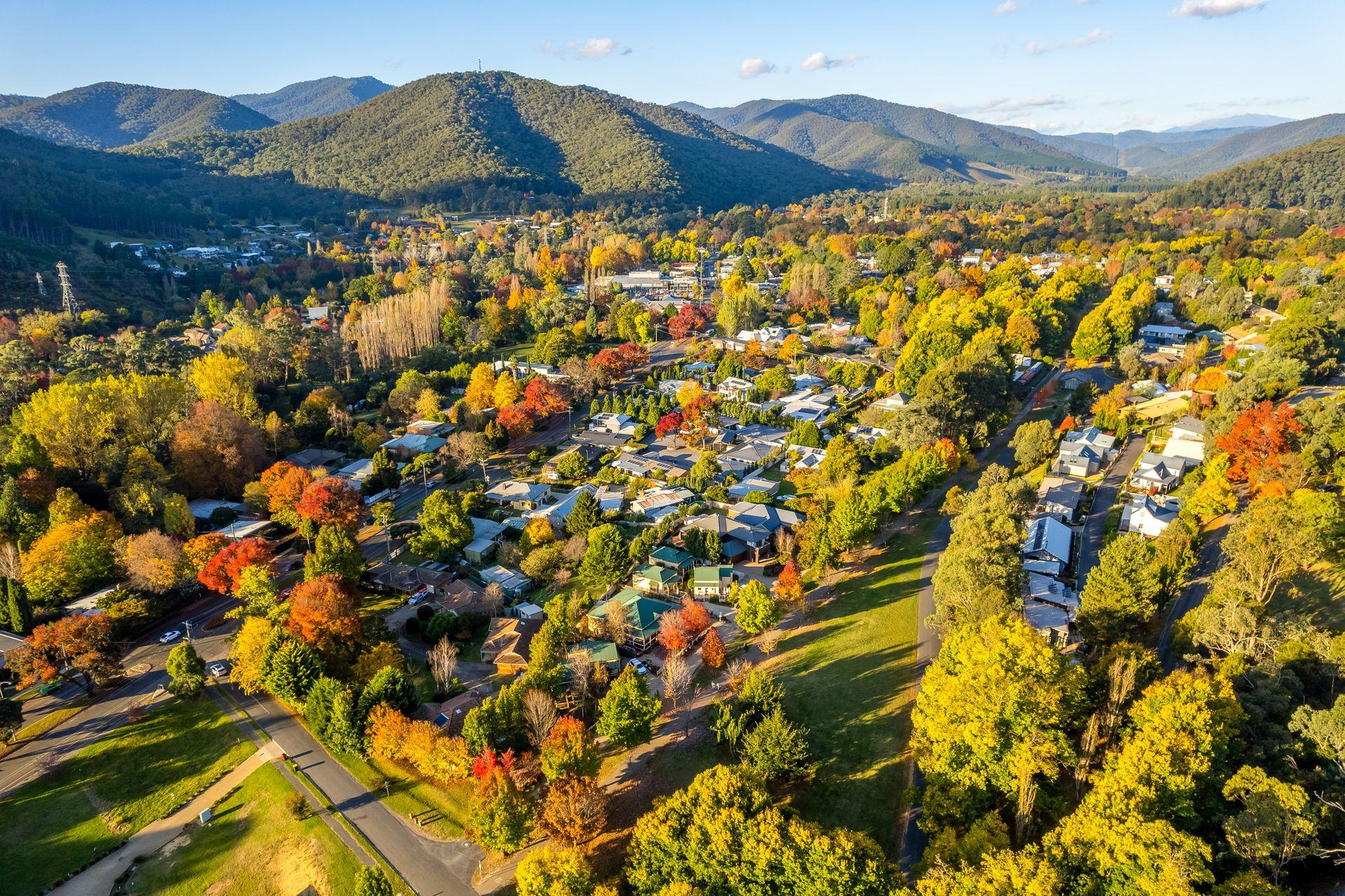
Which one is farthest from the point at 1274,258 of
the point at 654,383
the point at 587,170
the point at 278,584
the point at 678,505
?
the point at 587,170

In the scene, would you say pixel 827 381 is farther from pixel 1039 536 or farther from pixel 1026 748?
pixel 1026 748

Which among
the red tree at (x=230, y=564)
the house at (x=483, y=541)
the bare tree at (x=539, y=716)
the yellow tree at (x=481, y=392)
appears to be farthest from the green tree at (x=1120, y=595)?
the yellow tree at (x=481, y=392)

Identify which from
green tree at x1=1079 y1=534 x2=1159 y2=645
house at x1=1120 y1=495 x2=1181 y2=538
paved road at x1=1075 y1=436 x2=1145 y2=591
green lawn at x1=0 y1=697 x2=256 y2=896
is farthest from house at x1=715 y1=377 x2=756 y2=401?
green lawn at x1=0 y1=697 x2=256 y2=896

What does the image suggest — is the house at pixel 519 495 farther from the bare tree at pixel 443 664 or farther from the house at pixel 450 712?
the house at pixel 450 712

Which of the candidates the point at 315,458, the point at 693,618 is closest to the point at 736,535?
the point at 693,618

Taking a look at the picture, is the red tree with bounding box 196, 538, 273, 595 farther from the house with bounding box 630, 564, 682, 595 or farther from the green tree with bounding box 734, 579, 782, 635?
the green tree with bounding box 734, 579, 782, 635

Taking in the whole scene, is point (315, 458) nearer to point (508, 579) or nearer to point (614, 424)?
point (614, 424)
